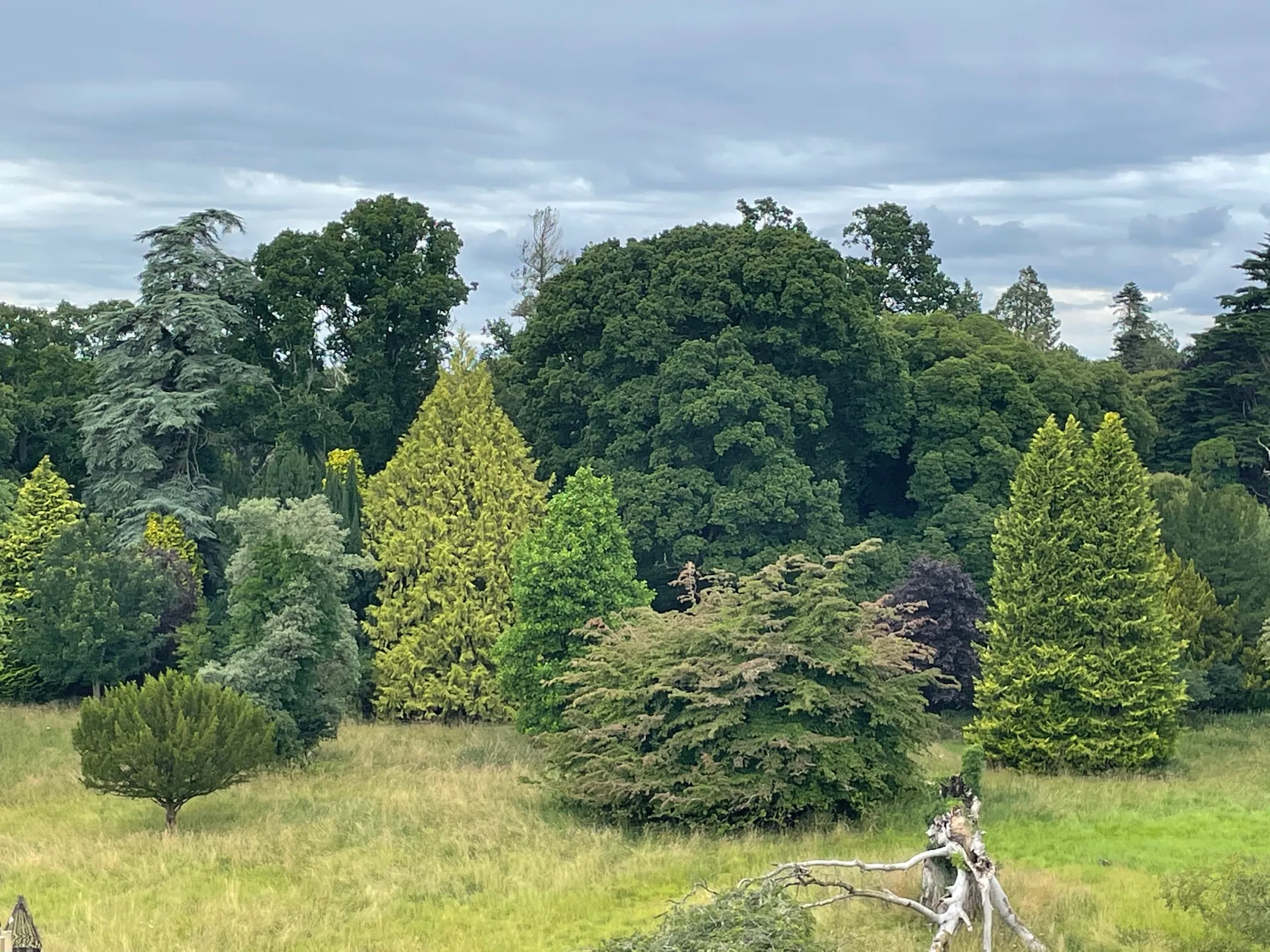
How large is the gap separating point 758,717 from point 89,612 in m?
19.0

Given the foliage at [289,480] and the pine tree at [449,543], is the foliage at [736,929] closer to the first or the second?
the pine tree at [449,543]

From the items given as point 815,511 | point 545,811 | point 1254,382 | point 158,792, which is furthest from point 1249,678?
point 158,792

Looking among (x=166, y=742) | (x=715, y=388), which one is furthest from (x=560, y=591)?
(x=166, y=742)

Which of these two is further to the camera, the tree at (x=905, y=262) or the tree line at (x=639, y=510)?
the tree at (x=905, y=262)

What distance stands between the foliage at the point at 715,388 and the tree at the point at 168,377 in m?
9.67

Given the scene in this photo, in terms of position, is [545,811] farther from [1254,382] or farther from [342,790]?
[1254,382]

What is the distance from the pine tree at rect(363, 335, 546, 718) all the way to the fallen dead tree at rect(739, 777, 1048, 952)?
18727 millimetres

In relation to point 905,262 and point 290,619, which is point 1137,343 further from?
point 290,619

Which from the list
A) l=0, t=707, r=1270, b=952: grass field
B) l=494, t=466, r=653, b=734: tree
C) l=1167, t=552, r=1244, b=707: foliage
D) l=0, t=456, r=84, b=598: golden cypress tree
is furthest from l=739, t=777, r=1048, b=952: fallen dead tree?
l=0, t=456, r=84, b=598: golden cypress tree

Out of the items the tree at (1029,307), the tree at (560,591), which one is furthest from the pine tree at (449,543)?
the tree at (1029,307)

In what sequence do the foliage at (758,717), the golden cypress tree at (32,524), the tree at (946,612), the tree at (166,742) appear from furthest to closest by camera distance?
the golden cypress tree at (32,524) → the tree at (946,612) → the foliage at (758,717) → the tree at (166,742)

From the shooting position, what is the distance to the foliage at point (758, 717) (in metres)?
19.2

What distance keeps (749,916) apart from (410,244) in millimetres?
33974

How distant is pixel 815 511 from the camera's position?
3394 cm
